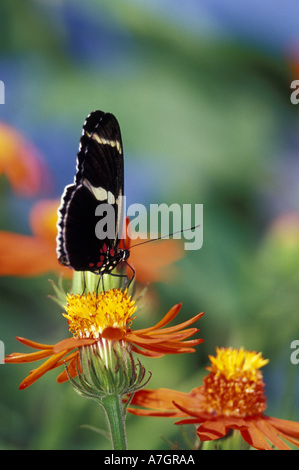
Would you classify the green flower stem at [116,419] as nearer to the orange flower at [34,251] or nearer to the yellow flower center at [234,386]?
the yellow flower center at [234,386]

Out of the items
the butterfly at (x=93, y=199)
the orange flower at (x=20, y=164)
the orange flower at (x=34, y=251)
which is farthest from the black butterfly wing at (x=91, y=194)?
the orange flower at (x=20, y=164)

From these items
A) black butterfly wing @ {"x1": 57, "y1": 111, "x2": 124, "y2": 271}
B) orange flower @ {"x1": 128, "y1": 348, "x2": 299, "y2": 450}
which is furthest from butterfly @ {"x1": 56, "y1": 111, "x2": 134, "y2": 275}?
orange flower @ {"x1": 128, "y1": 348, "x2": 299, "y2": 450}

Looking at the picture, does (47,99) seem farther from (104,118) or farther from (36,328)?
(104,118)

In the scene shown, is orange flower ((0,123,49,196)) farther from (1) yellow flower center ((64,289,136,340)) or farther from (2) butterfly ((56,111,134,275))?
(1) yellow flower center ((64,289,136,340))

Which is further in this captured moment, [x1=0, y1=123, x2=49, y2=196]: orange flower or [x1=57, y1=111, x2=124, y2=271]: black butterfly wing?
[x1=0, y1=123, x2=49, y2=196]: orange flower

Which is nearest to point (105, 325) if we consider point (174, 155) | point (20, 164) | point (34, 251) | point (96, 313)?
point (96, 313)

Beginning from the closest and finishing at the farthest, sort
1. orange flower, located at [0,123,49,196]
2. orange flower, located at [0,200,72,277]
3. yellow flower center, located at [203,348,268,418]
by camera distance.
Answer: yellow flower center, located at [203,348,268,418], orange flower, located at [0,200,72,277], orange flower, located at [0,123,49,196]
